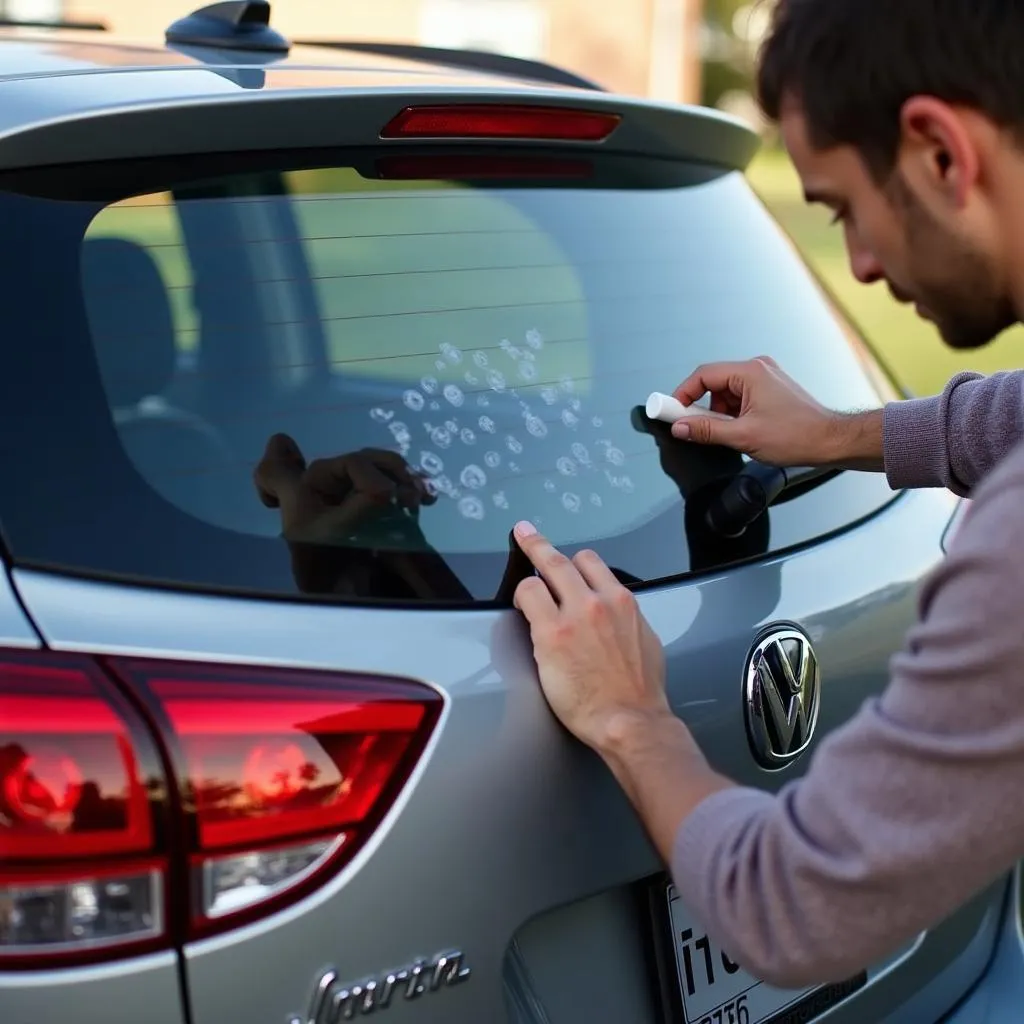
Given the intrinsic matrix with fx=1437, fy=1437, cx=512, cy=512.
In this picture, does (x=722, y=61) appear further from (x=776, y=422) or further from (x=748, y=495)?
(x=748, y=495)

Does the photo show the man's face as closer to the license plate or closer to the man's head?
the man's head

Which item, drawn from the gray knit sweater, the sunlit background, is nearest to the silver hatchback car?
the gray knit sweater

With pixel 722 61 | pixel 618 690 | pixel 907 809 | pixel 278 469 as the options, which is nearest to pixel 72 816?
pixel 278 469

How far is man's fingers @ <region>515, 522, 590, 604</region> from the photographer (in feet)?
5.41

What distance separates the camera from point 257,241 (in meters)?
1.80

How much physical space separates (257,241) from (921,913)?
1097mm

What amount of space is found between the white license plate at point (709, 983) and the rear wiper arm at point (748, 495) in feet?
1.62

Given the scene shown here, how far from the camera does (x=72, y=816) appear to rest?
1.39 metres

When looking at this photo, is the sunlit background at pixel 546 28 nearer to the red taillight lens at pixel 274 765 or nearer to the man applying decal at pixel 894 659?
the man applying decal at pixel 894 659

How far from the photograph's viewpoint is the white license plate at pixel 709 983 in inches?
69.4

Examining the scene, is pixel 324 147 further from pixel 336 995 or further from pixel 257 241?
pixel 336 995

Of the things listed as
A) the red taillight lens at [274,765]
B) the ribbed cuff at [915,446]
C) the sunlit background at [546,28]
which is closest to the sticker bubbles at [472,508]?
the red taillight lens at [274,765]

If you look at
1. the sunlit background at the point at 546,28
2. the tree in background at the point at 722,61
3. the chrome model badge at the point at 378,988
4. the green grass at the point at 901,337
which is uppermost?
the tree in background at the point at 722,61

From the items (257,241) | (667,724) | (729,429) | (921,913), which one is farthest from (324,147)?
(921,913)
